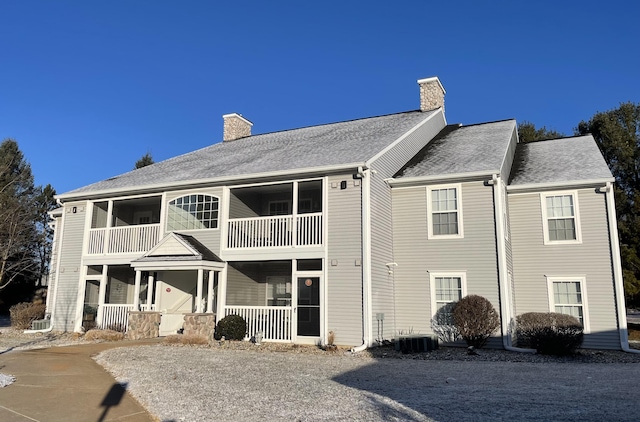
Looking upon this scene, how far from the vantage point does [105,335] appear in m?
14.4

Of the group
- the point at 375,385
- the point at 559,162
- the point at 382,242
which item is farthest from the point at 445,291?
the point at 375,385

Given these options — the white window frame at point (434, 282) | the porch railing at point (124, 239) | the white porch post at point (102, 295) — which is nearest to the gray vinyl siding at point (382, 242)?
the white window frame at point (434, 282)

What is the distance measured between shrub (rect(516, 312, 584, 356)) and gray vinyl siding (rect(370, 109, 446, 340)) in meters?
3.69

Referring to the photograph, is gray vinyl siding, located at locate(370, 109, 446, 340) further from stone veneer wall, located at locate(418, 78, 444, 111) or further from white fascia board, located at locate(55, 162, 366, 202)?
stone veneer wall, located at locate(418, 78, 444, 111)

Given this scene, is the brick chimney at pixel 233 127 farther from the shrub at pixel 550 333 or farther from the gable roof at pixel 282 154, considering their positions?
the shrub at pixel 550 333

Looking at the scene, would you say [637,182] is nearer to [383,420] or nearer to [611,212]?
[611,212]

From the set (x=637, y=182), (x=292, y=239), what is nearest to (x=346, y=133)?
(x=292, y=239)

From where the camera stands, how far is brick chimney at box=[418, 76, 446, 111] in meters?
20.4

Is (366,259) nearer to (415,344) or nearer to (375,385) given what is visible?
(415,344)

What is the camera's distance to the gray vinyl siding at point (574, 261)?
13.5 metres

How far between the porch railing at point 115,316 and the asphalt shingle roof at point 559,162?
13.2 metres

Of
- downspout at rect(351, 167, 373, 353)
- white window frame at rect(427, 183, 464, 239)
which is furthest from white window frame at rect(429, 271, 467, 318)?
downspout at rect(351, 167, 373, 353)

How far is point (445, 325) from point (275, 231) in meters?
5.70

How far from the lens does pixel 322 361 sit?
419 inches
